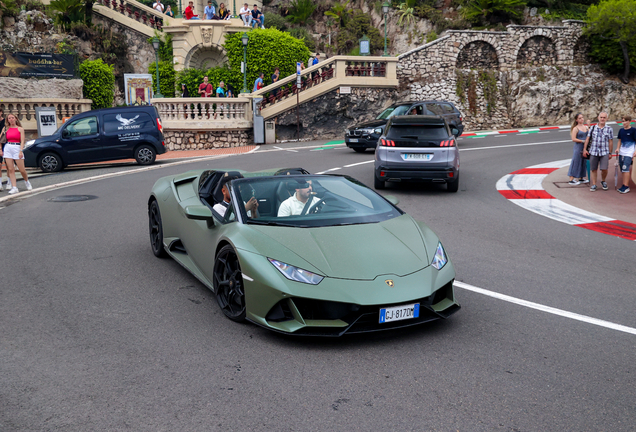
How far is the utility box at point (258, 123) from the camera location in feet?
86.3

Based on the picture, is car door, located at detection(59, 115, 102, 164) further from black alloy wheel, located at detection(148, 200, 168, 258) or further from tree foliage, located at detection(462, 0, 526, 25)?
tree foliage, located at detection(462, 0, 526, 25)

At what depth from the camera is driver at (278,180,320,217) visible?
544 centimetres

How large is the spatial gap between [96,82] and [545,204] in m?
26.6

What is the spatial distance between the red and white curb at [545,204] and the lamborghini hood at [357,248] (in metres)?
5.38

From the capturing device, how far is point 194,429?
130 inches

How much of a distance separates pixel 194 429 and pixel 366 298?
1587 mm

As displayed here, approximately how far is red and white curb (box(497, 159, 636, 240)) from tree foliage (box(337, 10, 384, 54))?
24.7m

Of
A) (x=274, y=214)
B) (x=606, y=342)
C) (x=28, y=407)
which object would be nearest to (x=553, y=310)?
(x=606, y=342)

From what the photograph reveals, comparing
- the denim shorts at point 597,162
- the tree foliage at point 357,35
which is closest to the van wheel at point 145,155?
the denim shorts at point 597,162

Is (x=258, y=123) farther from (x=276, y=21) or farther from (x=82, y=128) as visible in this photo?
(x=276, y=21)

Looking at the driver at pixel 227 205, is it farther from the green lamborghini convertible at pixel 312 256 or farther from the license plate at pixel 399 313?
the license plate at pixel 399 313

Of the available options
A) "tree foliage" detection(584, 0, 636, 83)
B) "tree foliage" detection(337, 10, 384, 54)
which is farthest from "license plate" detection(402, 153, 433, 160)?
"tree foliage" detection(337, 10, 384, 54)

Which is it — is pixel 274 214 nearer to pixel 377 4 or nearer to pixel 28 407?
pixel 28 407

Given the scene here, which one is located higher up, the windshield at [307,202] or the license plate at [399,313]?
the windshield at [307,202]
